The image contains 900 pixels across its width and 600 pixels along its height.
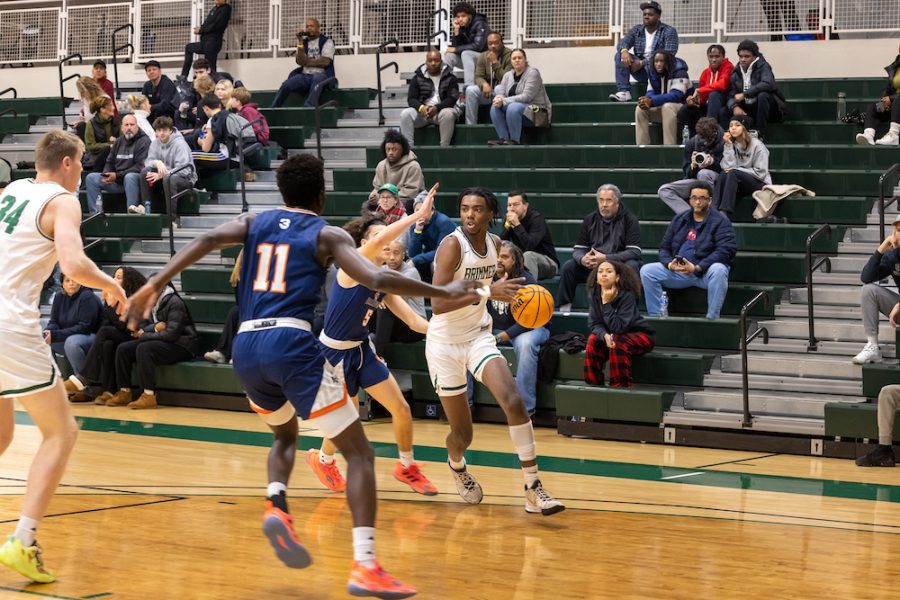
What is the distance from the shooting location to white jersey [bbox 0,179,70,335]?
17.3 feet

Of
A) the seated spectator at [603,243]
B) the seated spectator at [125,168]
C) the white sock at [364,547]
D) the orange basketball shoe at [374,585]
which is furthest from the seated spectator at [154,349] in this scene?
the orange basketball shoe at [374,585]

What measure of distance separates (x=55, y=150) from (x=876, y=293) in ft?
22.3

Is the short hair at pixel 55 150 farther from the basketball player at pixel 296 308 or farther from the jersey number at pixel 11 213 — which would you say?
the basketball player at pixel 296 308

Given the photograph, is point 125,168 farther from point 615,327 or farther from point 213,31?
point 615,327

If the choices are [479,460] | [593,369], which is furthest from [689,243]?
[479,460]

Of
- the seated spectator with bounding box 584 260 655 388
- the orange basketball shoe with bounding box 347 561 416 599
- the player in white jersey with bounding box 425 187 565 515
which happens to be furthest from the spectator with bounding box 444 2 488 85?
the orange basketball shoe with bounding box 347 561 416 599

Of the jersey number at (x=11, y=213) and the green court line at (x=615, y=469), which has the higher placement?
the jersey number at (x=11, y=213)

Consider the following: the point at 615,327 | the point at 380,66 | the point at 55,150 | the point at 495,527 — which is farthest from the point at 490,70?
the point at 55,150

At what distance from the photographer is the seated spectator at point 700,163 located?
11781 millimetres

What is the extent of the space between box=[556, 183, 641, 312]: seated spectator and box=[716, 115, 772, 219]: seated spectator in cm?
103

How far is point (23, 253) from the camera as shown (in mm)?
5301

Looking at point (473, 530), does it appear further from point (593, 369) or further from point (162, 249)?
point (162, 249)

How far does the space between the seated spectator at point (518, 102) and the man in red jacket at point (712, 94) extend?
161 centimetres

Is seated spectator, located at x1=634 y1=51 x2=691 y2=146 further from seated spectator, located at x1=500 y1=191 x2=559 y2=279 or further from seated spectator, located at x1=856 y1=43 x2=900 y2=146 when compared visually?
seated spectator, located at x1=500 y1=191 x2=559 y2=279
